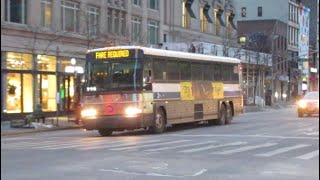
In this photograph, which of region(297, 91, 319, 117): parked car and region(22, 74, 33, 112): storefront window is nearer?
region(22, 74, 33, 112): storefront window

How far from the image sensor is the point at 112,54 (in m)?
21.5

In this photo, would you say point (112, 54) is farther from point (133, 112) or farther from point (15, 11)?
point (15, 11)

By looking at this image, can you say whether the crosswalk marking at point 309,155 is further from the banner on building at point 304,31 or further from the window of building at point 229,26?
the window of building at point 229,26

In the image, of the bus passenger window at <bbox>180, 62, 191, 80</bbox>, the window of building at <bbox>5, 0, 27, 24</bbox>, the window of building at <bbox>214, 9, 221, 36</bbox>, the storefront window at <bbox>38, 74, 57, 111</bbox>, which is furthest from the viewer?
the window of building at <bbox>214, 9, 221, 36</bbox>

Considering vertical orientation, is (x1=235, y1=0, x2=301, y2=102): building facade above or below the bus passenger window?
above

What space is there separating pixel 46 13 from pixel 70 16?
258 centimetres

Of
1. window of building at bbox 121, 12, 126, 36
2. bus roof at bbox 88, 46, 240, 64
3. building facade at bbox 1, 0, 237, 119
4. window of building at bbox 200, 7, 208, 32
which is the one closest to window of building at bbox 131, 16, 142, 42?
building facade at bbox 1, 0, 237, 119

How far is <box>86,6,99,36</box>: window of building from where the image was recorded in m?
38.9

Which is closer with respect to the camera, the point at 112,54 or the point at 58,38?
the point at 112,54

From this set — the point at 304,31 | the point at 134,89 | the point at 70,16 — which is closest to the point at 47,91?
the point at 70,16

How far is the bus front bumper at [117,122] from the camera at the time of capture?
21125mm

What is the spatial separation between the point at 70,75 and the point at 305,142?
22.4 metres

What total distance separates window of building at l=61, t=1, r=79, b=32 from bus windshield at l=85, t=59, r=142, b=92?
1617cm

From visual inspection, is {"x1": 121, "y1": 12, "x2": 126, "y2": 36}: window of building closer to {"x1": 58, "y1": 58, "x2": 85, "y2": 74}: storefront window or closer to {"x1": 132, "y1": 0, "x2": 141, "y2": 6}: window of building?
{"x1": 132, "y1": 0, "x2": 141, "y2": 6}: window of building
